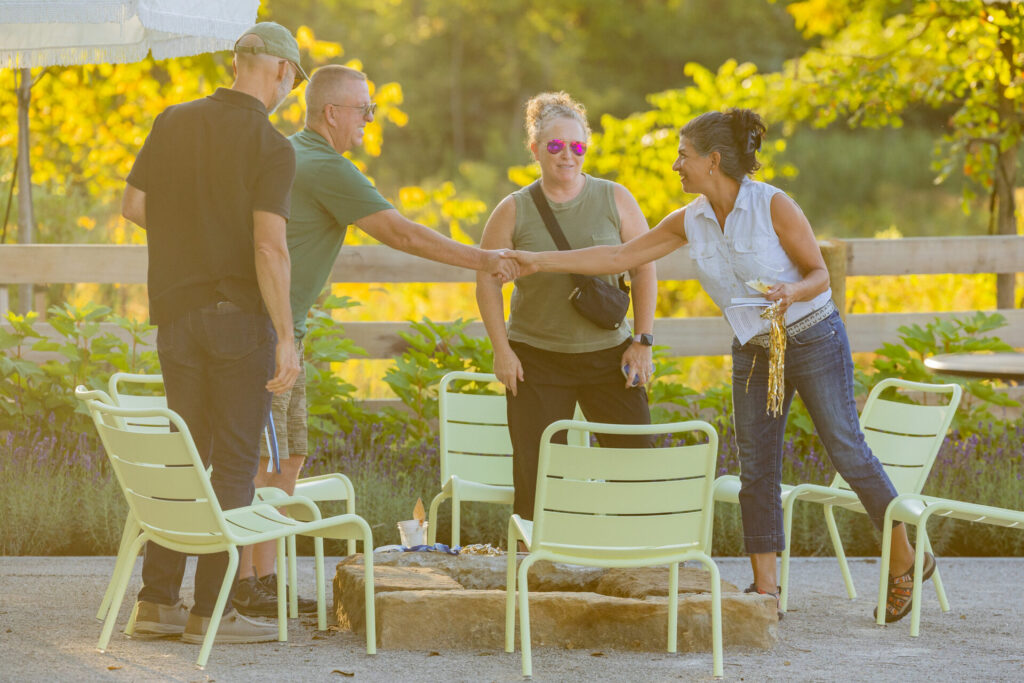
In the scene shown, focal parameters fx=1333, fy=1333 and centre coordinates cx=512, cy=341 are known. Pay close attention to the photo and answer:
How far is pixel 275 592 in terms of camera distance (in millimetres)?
4570

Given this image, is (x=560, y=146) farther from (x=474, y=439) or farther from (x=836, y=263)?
A: (x=836, y=263)

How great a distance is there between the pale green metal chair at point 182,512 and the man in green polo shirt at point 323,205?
477 mm

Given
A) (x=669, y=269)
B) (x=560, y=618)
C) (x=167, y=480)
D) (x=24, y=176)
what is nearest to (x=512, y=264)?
(x=560, y=618)

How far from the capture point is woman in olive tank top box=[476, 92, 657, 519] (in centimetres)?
469

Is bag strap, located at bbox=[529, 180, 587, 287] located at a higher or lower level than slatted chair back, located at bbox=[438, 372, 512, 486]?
higher

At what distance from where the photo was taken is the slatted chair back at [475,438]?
203 inches

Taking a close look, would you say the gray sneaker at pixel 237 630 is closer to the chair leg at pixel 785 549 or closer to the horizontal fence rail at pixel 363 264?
the chair leg at pixel 785 549

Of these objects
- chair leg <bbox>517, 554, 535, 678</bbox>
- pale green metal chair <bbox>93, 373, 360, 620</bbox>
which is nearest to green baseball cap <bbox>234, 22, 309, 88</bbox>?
pale green metal chair <bbox>93, 373, 360, 620</bbox>

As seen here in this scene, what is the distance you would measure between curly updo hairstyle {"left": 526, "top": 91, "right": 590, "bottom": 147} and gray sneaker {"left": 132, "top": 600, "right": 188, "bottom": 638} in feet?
6.66

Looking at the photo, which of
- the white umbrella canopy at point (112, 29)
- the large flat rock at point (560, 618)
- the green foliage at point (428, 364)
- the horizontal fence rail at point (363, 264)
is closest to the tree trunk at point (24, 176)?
the horizontal fence rail at point (363, 264)

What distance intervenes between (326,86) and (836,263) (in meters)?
3.28

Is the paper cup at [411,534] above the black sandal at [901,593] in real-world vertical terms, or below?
above

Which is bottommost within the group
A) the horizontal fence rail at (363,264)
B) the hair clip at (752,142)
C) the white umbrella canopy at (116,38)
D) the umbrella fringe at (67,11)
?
the horizontal fence rail at (363,264)

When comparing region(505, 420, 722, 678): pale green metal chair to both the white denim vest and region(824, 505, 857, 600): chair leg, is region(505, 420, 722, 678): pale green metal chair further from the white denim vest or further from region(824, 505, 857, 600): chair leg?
region(824, 505, 857, 600): chair leg
